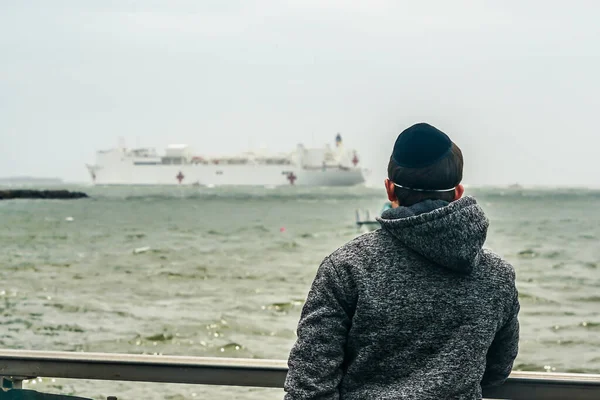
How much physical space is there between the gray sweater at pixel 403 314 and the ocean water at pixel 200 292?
0.66 metres

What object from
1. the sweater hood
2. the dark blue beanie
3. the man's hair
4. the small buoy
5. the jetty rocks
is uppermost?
the dark blue beanie

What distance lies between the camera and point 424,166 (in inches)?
53.9

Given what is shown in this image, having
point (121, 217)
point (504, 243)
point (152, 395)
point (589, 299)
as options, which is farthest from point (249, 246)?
point (152, 395)

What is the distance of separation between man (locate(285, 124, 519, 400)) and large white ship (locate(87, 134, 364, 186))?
10847 centimetres

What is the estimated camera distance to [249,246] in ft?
102

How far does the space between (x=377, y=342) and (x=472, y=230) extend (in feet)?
0.78

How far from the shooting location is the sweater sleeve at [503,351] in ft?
4.68

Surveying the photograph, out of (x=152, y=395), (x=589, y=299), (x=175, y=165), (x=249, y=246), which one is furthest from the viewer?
(x=175, y=165)

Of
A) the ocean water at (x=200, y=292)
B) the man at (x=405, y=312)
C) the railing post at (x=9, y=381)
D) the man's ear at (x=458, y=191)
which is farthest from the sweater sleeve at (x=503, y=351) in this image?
the railing post at (x=9, y=381)

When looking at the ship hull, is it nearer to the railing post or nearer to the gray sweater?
the railing post

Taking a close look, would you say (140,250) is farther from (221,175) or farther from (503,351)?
(221,175)

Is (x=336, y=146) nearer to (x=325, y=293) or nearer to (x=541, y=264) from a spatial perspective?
(x=541, y=264)

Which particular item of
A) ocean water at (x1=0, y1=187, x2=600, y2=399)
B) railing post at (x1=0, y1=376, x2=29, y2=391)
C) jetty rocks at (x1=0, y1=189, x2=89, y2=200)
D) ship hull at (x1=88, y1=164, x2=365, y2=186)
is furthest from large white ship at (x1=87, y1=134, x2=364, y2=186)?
railing post at (x1=0, y1=376, x2=29, y2=391)

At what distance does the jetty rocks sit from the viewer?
82.5m
